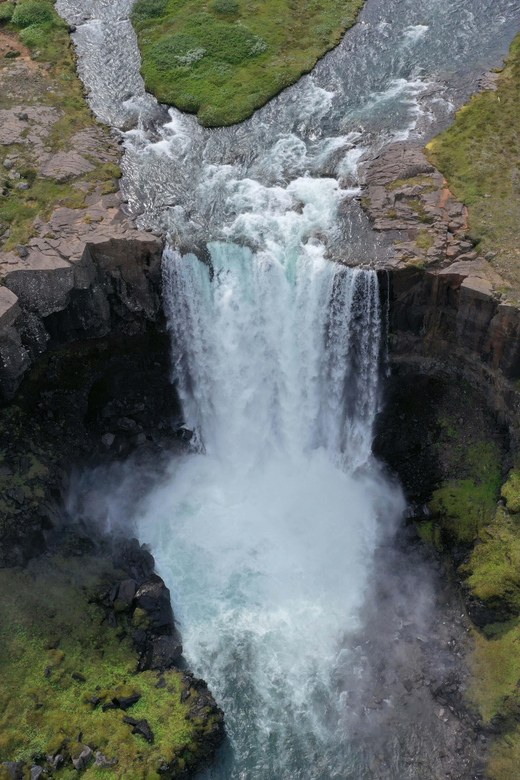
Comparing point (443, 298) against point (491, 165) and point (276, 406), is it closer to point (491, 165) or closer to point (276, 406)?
point (491, 165)

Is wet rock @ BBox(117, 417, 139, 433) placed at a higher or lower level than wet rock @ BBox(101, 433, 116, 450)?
higher

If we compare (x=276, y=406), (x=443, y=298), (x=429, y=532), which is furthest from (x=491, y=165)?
(x=429, y=532)

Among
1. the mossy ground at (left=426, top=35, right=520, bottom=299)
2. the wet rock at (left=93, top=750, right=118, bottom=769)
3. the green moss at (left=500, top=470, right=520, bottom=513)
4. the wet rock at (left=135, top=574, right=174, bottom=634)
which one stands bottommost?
the wet rock at (left=93, top=750, right=118, bottom=769)

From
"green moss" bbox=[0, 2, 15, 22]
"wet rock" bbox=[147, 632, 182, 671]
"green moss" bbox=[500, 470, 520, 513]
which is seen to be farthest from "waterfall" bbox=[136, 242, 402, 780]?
"green moss" bbox=[0, 2, 15, 22]

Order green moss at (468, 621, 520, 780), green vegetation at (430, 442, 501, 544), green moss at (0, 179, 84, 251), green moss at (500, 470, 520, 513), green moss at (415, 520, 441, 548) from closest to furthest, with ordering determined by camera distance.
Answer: green moss at (468, 621, 520, 780) → green moss at (500, 470, 520, 513) → green vegetation at (430, 442, 501, 544) → green moss at (415, 520, 441, 548) → green moss at (0, 179, 84, 251)

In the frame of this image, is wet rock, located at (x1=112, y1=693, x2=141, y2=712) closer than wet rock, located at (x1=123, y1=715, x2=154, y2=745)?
No

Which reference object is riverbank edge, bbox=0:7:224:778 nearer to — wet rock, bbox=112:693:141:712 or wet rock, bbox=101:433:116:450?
wet rock, bbox=101:433:116:450

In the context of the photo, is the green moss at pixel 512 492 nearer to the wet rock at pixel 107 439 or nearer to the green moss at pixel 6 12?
the wet rock at pixel 107 439

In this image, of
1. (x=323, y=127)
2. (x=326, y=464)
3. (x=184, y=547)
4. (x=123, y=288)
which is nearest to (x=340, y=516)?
(x=326, y=464)

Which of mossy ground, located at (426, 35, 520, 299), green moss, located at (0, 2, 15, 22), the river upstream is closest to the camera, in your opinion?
the river upstream
